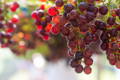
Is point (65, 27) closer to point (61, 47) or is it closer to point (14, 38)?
point (14, 38)

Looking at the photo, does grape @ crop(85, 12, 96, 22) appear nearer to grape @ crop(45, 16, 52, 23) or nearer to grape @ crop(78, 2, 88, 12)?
grape @ crop(78, 2, 88, 12)

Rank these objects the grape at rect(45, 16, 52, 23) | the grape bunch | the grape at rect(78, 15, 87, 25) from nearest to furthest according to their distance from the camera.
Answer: the grape at rect(78, 15, 87, 25)
the grape at rect(45, 16, 52, 23)
the grape bunch

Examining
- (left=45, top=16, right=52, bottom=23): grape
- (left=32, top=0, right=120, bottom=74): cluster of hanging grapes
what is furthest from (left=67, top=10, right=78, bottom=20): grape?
(left=45, top=16, right=52, bottom=23): grape

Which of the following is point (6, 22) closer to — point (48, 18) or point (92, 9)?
point (48, 18)

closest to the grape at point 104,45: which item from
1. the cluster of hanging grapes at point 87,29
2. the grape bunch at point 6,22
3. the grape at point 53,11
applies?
the cluster of hanging grapes at point 87,29

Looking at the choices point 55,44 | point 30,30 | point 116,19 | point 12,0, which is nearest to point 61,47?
point 55,44

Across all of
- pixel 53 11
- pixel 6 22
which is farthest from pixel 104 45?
pixel 6 22

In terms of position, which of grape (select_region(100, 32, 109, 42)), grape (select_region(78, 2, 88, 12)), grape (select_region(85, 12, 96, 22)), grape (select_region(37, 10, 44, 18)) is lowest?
grape (select_region(100, 32, 109, 42))

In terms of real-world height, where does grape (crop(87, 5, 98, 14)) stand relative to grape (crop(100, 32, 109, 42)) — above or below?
Answer: above
